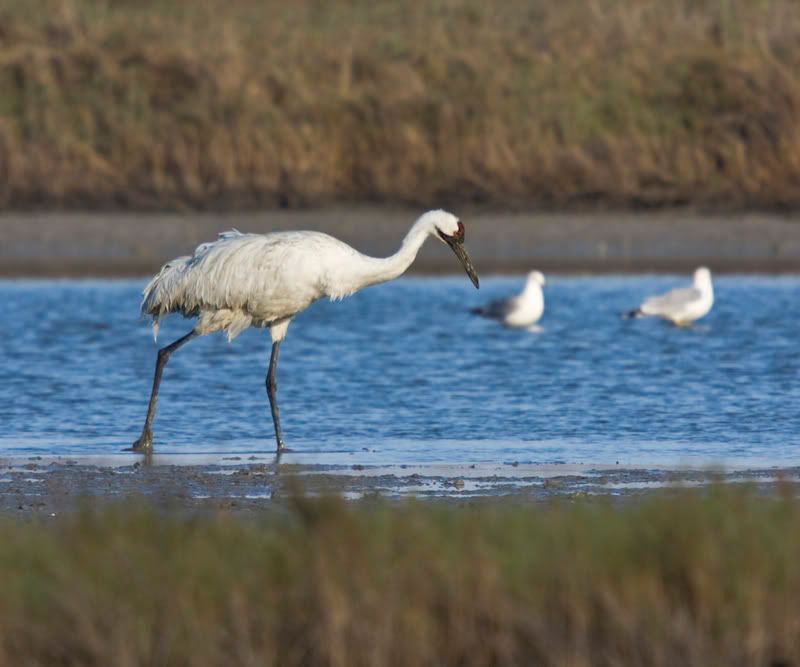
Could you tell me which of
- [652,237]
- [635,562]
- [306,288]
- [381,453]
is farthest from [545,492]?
[652,237]

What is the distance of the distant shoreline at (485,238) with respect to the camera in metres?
19.9

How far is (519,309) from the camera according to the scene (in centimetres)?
1642

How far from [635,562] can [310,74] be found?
17.9m

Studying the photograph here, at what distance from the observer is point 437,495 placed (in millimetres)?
8422

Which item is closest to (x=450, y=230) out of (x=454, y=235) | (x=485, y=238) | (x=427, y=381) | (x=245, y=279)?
(x=454, y=235)

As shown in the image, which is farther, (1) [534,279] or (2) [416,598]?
(1) [534,279]

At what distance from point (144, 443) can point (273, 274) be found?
1.15m

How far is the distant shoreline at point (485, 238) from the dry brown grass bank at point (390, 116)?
49 centimetres

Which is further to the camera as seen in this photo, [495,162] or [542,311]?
[495,162]

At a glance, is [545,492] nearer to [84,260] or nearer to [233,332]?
[233,332]

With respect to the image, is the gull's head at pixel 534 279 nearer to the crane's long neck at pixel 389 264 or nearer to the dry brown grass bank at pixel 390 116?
the dry brown grass bank at pixel 390 116

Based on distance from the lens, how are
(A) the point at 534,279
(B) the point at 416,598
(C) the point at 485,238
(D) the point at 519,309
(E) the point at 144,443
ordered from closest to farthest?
(B) the point at 416,598 < (E) the point at 144,443 < (D) the point at 519,309 < (A) the point at 534,279 < (C) the point at 485,238

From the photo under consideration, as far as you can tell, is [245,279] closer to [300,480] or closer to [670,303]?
[300,480]

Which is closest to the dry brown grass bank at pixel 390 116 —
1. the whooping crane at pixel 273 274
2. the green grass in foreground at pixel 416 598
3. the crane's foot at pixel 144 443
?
the whooping crane at pixel 273 274
